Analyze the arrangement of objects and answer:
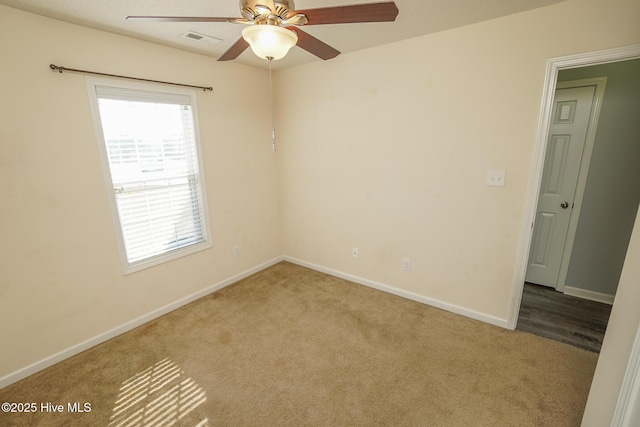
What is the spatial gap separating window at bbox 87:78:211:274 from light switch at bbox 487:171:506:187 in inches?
105

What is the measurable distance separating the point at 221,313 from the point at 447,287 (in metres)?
2.19

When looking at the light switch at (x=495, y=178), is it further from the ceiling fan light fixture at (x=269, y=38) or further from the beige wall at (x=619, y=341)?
the ceiling fan light fixture at (x=269, y=38)

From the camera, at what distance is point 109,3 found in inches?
67.9

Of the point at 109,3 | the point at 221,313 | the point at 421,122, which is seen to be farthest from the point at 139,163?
A: the point at 421,122

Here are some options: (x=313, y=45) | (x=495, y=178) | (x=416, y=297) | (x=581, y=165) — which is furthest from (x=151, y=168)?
(x=581, y=165)

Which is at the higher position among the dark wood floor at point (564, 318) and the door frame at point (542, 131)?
the door frame at point (542, 131)

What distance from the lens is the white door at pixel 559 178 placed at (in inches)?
109

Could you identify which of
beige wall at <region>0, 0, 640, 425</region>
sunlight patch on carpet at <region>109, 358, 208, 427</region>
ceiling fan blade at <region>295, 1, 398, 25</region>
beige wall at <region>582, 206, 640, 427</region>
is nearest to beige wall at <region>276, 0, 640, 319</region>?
beige wall at <region>0, 0, 640, 425</region>

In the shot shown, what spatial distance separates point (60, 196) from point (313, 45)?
6.81 ft

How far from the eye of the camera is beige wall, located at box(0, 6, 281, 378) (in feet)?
6.06

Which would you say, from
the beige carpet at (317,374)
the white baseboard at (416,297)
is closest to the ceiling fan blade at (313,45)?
the beige carpet at (317,374)

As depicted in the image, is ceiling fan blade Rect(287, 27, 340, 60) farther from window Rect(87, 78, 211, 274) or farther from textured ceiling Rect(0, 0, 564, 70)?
window Rect(87, 78, 211, 274)

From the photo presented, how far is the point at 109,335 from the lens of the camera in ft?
7.84

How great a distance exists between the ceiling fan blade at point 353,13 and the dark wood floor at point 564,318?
2.67 m
